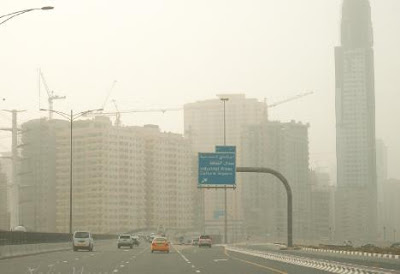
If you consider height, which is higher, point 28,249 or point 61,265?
point 61,265

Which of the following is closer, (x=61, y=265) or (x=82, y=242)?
(x=61, y=265)

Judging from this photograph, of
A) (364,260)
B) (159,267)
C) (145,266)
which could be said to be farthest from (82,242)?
(159,267)

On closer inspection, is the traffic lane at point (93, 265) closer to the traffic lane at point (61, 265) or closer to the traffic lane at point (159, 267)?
the traffic lane at point (61, 265)

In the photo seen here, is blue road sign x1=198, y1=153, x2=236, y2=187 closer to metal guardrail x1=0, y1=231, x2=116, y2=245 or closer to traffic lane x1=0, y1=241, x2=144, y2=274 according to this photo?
metal guardrail x1=0, y1=231, x2=116, y2=245

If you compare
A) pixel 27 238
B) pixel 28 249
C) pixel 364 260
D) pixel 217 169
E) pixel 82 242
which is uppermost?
pixel 217 169

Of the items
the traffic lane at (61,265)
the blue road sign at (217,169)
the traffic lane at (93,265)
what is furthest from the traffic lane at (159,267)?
the blue road sign at (217,169)

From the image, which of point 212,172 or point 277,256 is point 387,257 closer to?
point 277,256

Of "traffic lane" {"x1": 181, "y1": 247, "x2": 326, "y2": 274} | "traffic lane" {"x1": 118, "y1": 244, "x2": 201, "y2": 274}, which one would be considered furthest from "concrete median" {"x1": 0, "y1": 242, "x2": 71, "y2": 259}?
"traffic lane" {"x1": 181, "y1": 247, "x2": 326, "y2": 274}

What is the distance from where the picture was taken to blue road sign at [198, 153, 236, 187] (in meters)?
63.4

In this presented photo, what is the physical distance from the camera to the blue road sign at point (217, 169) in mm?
63406

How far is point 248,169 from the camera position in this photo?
6381cm

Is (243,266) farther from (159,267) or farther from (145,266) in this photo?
(145,266)

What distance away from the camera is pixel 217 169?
63.8 m

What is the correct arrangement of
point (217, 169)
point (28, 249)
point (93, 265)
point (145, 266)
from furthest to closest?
point (217, 169) < point (28, 249) < point (93, 265) < point (145, 266)
